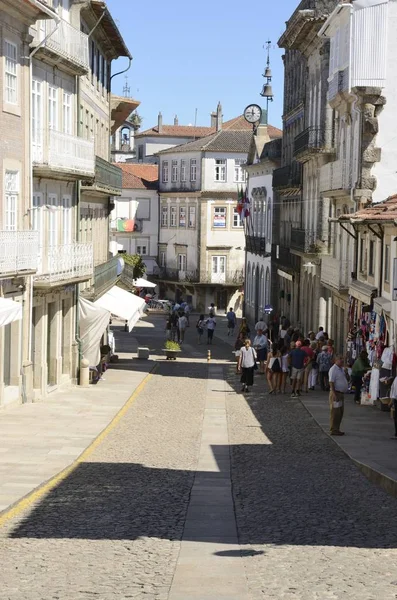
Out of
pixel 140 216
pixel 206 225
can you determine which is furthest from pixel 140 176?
pixel 206 225

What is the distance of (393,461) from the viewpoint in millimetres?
20125

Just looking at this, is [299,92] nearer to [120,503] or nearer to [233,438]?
[233,438]

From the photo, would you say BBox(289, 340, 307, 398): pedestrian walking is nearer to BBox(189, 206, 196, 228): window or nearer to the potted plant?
the potted plant

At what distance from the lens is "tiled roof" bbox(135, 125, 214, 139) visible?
107m

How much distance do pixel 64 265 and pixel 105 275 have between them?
35.9ft

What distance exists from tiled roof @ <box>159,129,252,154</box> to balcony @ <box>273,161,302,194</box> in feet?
75.4

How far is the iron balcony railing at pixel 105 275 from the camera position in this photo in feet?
128

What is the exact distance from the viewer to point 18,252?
2534 centimetres

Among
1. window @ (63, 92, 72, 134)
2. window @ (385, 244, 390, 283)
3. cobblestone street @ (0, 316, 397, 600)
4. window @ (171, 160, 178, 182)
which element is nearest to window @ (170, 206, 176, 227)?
window @ (171, 160, 178, 182)

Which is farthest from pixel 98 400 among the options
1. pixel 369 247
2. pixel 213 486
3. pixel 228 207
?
pixel 228 207

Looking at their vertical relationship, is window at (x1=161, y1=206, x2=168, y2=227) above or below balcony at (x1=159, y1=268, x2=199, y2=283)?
above

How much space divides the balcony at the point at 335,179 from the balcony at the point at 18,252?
15.5 metres

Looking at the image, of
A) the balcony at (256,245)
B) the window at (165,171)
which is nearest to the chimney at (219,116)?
the window at (165,171)

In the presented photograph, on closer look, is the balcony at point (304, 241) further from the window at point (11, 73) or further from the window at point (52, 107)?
the window at point (11, 73)
